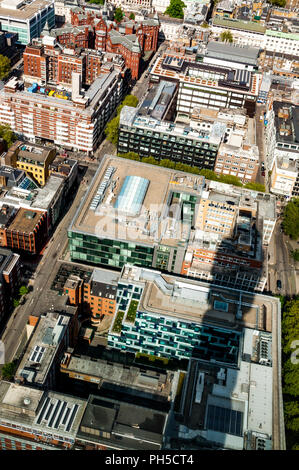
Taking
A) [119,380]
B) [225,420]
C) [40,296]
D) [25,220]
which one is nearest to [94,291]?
[40,296]

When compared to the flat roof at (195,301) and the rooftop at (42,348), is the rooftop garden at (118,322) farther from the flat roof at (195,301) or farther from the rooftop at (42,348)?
the rooftop at (42,348)

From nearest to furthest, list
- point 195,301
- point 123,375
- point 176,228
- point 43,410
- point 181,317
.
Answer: point 43,410, point 123,375, point 181,317, point 195,301, point 176,228

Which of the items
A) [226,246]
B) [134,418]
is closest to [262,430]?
[134,418]

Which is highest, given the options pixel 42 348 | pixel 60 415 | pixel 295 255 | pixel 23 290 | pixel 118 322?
pixel 295 255

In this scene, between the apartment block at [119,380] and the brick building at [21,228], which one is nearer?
the apartment block at [119,380]

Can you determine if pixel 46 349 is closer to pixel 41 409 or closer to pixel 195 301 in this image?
pixel 41 409

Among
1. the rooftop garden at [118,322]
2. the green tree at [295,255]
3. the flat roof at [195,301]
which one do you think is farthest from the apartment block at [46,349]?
the green tree at [295,255]
